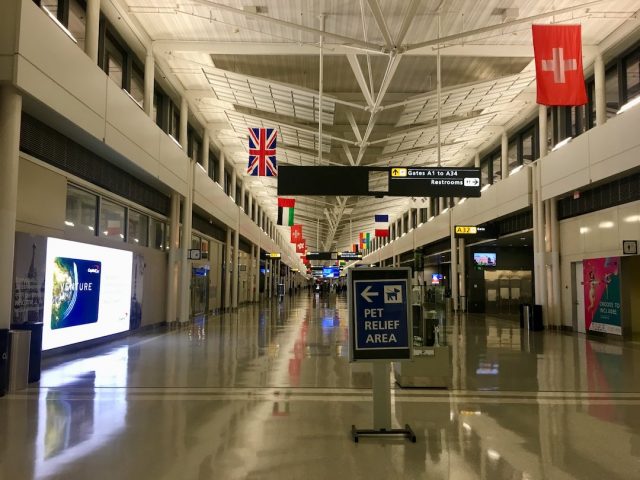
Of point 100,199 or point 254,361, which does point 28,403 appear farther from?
point 100,199

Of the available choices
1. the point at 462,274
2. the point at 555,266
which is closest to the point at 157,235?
the point at 555,266

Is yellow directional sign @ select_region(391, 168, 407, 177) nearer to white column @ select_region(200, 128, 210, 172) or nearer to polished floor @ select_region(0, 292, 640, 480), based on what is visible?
polished floor @ select_region(0, 292, 640, 480)

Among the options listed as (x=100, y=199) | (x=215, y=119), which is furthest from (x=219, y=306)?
(x=100, y=199)

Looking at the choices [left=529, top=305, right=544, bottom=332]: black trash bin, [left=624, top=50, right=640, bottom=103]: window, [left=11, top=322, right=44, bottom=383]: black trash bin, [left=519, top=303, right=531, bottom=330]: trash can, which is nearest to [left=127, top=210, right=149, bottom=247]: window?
[left=11, top=322, right=44, bottom=383]: black trash bin

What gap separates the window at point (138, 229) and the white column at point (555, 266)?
13436mm

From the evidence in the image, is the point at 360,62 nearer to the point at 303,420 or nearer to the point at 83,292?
the point at 83,292

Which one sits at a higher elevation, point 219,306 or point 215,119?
point 215,119

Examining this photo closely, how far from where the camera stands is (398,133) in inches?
811

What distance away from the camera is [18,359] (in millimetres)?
6922

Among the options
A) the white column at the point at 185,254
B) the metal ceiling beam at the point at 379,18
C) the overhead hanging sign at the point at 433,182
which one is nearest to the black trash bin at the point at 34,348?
the metal ceiling beam at the point at 379,18

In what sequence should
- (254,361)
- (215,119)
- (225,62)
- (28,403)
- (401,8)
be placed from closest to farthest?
1. (28,403)
2. (254,361)
3. (401,8)
4. (225,62)
5. (215,119)

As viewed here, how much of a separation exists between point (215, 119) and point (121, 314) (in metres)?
9.93

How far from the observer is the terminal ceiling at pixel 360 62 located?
11.8m

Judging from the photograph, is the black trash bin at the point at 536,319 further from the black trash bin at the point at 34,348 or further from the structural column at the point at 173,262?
the black trash bin at the point at 34,348
